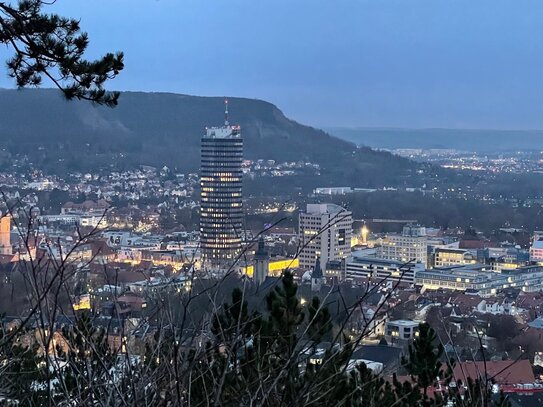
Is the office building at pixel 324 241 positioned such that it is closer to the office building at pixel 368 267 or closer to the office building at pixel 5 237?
the office building at pixel 368 267

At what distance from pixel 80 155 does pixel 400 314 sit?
40.4 m

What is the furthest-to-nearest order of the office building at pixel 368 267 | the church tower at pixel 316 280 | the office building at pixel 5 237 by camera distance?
the office building at pixel 5 237
the office building at pixel 368 267
the church tower at pixel 316 280

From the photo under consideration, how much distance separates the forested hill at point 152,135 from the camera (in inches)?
2130

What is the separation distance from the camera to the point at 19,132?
5472 cm

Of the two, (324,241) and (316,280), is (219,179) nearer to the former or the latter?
(324,241)

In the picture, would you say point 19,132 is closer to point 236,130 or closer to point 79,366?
point 236,130

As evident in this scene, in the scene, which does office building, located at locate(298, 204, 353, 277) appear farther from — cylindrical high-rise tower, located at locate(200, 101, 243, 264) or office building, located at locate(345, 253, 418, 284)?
cylindrical high-rise tower, located at locate(200, 101, 243, 264)

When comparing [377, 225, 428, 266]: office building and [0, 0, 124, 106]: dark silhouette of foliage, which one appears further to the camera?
[377, 225, 428, 266]: office building

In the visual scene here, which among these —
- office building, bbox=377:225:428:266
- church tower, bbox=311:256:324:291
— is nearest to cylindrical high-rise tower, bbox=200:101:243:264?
office building, bbox=377:225:428:266

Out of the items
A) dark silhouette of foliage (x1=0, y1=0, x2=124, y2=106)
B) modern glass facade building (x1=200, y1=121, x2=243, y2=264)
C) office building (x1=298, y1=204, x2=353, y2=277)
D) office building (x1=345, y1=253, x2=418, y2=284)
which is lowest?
office building (x1=345, y1=253, x2=418, y2=284)

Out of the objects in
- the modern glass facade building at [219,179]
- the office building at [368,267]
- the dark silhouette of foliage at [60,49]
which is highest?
the dark silhouette of foliage at [60,49]

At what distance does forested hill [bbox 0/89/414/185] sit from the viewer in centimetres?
5409

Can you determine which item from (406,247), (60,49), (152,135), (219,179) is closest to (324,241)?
(406,247)

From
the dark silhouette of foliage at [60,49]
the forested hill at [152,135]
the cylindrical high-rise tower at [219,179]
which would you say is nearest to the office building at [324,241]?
the cylindrical high-rise tower at [219,179]
